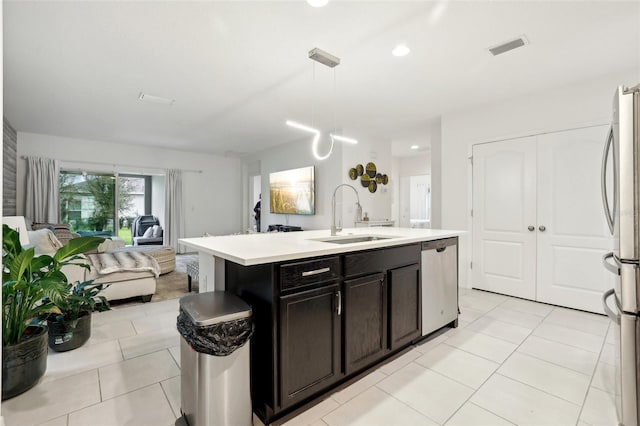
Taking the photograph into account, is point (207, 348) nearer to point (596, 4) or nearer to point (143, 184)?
point (596, 4)

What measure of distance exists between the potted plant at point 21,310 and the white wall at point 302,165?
4259 millimetres

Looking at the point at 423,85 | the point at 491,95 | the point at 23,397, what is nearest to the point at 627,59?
the point at 491,95

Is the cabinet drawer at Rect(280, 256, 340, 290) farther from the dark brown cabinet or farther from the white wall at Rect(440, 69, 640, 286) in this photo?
the white wall at Rect(440, 69, 640, 286)

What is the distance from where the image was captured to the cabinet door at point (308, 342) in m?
1.54

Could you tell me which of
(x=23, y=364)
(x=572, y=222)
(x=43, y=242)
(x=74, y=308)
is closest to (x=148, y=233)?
(x=43, y=242)

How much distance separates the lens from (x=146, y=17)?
2283 millimetres

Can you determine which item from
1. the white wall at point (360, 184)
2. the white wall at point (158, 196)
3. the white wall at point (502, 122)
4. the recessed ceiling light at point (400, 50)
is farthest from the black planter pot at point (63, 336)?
the white wall at point (158, 196)

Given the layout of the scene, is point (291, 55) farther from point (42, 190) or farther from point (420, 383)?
point (42, 190)

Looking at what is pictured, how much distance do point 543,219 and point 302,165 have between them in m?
4.19

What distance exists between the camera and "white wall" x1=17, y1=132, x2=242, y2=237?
591 cm

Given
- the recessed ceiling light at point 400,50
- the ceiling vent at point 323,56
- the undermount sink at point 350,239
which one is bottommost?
the undermount sink at point 350,239

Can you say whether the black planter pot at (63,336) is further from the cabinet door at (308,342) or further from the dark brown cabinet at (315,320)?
the cabinet door at (308,342)

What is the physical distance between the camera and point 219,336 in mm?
1383

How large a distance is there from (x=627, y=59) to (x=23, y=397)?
5462mm
